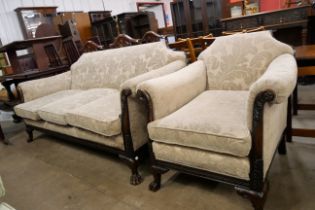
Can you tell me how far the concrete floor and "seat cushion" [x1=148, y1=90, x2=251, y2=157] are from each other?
1.21 ft

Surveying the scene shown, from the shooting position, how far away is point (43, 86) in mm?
2863

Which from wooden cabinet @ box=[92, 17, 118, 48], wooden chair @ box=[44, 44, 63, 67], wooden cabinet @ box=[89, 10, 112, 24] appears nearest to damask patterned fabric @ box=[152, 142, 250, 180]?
wooden chair @ box=[44, 44, 63, 67]

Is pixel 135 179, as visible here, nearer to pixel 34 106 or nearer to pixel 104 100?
pixel 104 100

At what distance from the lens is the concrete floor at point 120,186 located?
133 centimetres

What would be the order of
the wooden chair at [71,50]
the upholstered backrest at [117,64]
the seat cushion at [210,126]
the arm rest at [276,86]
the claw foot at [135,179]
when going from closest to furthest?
the arm rest at [276,86] < the seat cushion at [210,126] < the claw foot at [135,179] < the upholstered backrest at [117,64] < the wooden chair at [71,50]

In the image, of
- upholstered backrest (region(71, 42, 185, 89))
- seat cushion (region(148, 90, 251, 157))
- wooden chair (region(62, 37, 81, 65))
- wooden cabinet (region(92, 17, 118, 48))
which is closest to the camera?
seat cushion (region(148, 90, 251, 157))

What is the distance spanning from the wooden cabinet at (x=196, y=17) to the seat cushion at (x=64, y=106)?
3152 millimetres

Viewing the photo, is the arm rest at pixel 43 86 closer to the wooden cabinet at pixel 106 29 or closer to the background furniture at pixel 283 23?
the background furniture at pixel 283 23

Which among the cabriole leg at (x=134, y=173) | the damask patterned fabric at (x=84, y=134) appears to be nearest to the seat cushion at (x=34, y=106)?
the damask patterned fabric at (x=84, y=134)

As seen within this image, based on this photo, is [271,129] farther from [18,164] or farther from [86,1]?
[86,1]

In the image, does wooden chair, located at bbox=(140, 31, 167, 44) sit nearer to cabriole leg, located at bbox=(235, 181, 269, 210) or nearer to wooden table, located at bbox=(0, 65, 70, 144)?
wooden table, located at bbox=(0, 65, 70, 144)

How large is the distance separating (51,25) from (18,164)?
5.18m

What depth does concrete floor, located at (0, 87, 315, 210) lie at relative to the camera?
1325 mm

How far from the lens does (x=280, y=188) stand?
1.35 metres
